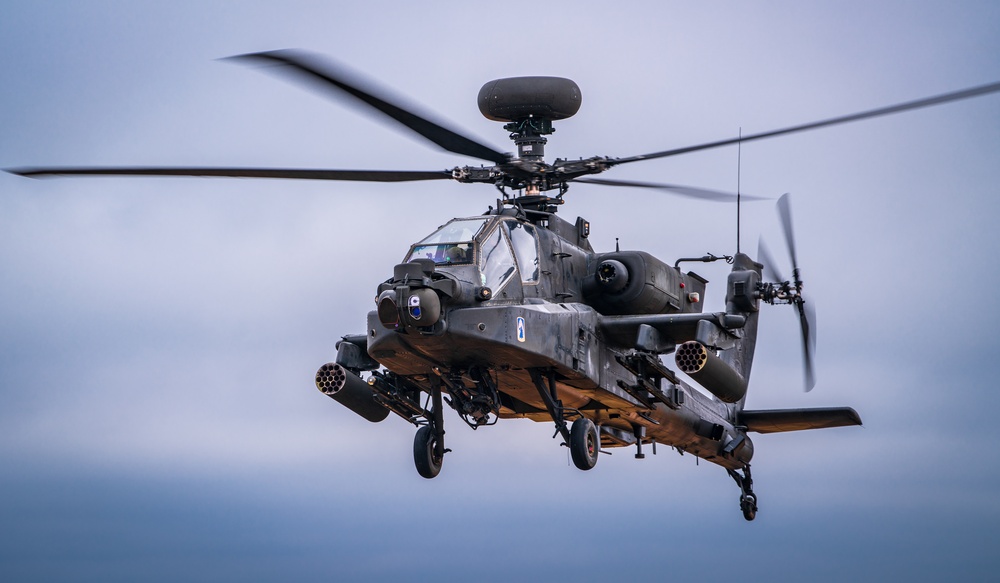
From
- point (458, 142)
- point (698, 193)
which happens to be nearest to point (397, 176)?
point (458, 142)

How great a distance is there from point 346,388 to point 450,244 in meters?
2.88

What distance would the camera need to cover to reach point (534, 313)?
63.2ft

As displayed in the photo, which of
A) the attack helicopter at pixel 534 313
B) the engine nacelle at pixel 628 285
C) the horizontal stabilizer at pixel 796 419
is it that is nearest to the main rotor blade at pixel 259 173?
the attack helicopter at pixel 534 313

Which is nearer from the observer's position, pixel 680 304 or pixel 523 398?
pixel 523 398

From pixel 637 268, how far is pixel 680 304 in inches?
51.5

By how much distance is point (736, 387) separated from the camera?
20.9 m

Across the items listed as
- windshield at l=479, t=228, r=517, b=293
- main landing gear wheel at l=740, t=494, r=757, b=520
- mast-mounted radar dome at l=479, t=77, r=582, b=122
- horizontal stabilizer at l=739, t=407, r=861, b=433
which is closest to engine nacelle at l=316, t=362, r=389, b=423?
windshield at l=479, t=228, r=517, b=293

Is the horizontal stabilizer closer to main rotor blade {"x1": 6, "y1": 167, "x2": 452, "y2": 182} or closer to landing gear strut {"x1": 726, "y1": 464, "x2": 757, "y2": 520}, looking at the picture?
landing gear strut {"x1": 726, "y1": 464, "x2": 757, "y2": 520}

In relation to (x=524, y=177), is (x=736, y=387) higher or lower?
lower

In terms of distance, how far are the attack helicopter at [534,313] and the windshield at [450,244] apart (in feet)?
0.08

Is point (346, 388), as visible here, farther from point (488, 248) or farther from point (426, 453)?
point (488, 248)

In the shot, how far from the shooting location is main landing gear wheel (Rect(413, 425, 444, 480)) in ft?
68.1

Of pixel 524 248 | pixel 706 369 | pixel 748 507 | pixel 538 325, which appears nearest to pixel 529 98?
pixel 524 248

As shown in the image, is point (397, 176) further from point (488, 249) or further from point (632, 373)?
point (632, 373)
